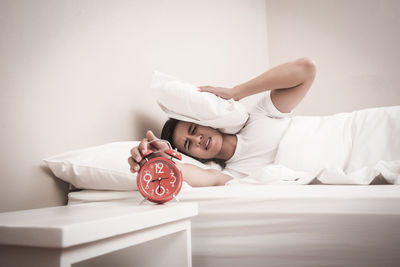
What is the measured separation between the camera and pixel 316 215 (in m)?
0.67

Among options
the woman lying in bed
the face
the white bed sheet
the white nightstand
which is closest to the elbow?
the woman lying in bed

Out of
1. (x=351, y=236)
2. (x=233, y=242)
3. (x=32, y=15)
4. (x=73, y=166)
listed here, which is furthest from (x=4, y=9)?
(x=351, y=236)

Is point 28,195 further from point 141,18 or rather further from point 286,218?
point 141,18

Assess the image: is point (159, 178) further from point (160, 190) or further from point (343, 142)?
point (343, 142)

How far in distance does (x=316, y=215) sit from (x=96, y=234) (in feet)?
1.56

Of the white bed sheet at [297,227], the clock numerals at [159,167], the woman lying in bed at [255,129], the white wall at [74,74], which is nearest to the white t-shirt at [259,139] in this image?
the woman lying in bed at [255,129]

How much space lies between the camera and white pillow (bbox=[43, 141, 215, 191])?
2.96 ft

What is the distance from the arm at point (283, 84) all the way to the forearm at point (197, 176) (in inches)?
17.4

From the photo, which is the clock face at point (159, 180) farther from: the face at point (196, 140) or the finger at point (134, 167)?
the face at point (196, 140)

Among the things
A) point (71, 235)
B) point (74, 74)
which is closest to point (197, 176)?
point (74, 74)

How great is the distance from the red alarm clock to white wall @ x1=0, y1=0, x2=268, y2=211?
38 centimetres

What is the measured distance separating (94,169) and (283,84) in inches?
37.7

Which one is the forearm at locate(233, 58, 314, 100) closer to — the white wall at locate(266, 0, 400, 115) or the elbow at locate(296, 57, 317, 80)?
the elbow at locate(296, 57, 317, 80)

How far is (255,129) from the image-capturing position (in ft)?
4.98
